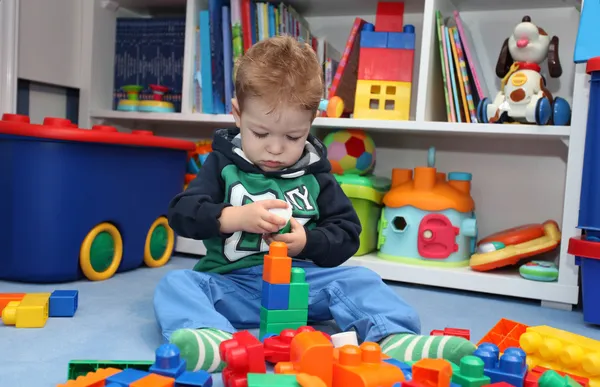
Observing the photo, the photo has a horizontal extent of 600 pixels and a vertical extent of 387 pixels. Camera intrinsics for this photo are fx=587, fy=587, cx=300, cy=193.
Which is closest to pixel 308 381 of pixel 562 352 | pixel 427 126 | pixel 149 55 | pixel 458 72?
pixel 562 352

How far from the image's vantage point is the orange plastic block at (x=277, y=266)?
757mm

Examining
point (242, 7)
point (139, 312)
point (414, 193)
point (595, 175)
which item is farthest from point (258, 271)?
point (242, 7)

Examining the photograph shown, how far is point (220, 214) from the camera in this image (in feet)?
2.93

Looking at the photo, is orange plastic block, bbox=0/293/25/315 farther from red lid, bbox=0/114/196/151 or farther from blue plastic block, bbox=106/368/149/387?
blue plastic block, bbox=106/368/149/387

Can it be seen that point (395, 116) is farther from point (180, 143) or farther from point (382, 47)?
point (180, 143)

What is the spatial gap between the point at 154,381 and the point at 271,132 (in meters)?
0.44

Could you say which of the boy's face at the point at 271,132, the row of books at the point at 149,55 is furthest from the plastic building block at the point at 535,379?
the row of books at the point at 149,55

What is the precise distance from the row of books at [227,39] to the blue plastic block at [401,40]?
179mm

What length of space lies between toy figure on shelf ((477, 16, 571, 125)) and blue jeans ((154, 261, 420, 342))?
1.95ft

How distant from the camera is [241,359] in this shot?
0.65m

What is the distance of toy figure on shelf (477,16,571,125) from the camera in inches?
50.4

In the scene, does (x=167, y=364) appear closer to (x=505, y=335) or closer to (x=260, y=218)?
(x=260, y=218)

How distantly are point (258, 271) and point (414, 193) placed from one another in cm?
57

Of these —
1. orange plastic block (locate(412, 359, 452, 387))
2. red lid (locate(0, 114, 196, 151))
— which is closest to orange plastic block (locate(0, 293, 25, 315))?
red lid (locate(0, 114, 196, 151))
